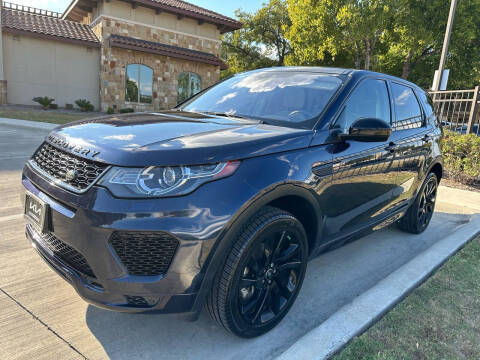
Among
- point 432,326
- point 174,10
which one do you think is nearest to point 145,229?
point 432,326

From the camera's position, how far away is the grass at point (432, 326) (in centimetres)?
220

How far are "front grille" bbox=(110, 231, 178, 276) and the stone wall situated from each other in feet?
61.6

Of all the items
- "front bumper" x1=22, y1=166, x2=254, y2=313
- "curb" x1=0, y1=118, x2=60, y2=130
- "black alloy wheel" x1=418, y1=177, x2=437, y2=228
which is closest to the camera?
"front bumper" x1=22, y1=166, x2=254, y2=313

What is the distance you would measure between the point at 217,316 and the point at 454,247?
2.88 metres

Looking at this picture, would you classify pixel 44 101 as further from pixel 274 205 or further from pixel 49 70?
pixel 274 205

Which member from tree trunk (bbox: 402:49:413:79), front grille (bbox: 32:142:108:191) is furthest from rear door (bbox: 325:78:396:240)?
tree trunk (bbox: 402:49:413:79)

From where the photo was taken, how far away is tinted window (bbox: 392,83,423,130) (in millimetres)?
3635

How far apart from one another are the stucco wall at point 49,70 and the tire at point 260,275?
63.6ft

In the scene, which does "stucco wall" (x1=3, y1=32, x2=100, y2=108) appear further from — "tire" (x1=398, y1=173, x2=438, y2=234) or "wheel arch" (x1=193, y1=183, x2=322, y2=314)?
"wheel arch" (x1=193, y1=183, x2=322, y2=314)

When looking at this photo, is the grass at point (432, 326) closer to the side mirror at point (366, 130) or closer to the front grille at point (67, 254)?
the side mirror at point (366, 130)

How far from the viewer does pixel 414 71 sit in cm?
2422

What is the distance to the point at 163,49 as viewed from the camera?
1958cm

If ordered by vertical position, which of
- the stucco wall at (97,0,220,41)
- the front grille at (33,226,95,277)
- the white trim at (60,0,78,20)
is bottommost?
the front grille at (33,226,95,277)

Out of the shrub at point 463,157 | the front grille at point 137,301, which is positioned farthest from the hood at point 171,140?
the shrub at point 463,157
